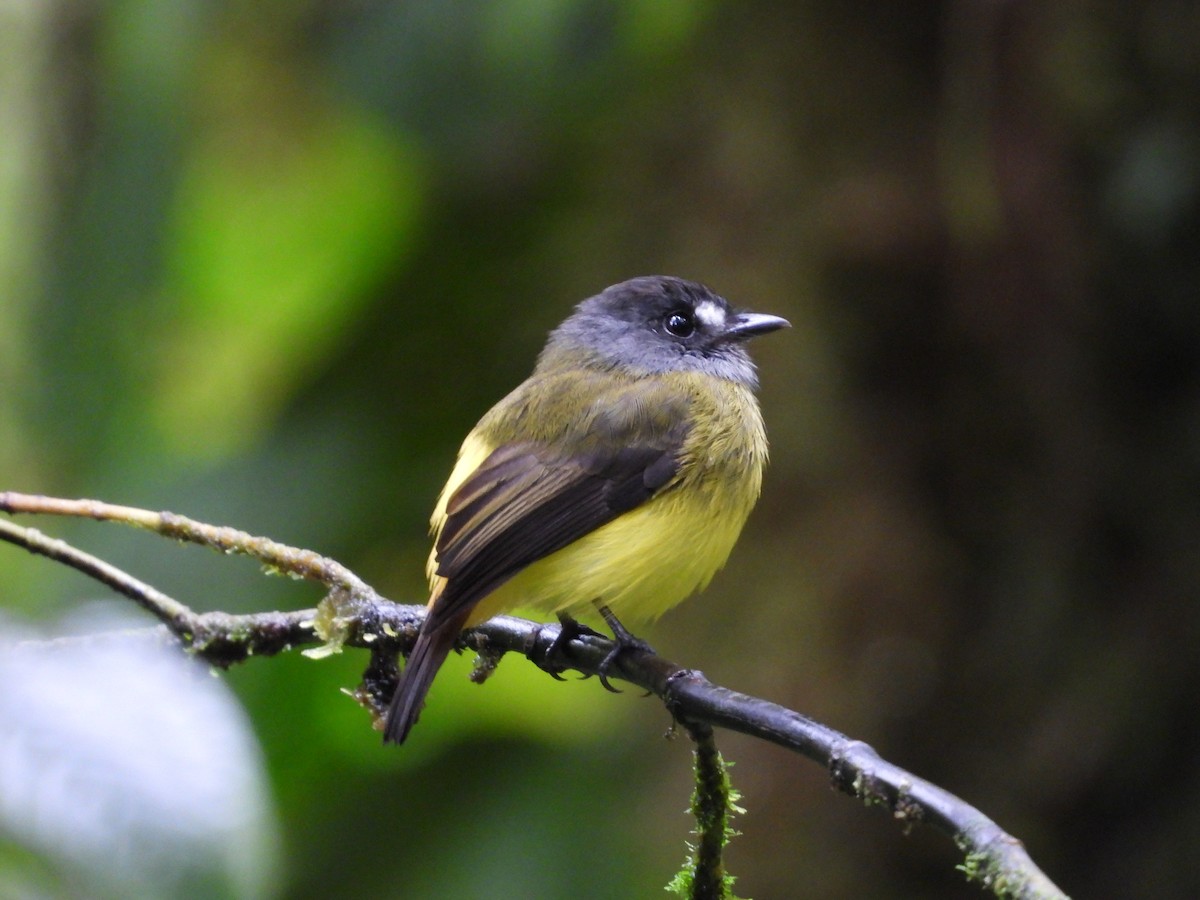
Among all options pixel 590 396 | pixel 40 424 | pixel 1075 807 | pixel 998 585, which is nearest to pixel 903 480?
pixel 998 585

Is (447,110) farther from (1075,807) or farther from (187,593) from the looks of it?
(1075,807)

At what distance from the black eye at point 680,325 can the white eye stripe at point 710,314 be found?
0.03m

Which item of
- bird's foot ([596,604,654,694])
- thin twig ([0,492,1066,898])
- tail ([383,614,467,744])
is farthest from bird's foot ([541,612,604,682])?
tail ([383,614,467,744])

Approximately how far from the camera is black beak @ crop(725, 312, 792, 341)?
12.0 feet

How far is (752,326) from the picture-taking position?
3682 millimetres

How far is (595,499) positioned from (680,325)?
96cm

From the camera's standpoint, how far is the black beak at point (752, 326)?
3660mm

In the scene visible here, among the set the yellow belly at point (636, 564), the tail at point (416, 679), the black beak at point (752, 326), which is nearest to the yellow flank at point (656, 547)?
the yellow belly at point (636, 564)

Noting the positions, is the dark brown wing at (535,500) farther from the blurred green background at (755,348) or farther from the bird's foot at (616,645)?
the blurred green background at (755,348)

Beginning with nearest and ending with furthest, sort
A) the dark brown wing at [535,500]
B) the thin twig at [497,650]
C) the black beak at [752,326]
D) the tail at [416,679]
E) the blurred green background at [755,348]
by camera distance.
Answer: the thin twig at [497,650] → the tail at [416,679] → the dark brown wing at [535,500] → the black beak at [752,326] → the blurred green background at [755,348]

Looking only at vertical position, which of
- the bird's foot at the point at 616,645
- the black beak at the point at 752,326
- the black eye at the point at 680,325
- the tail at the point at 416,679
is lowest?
the tail at the point at 416,679

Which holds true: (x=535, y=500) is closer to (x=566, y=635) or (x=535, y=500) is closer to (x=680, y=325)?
(x=566, y=635)

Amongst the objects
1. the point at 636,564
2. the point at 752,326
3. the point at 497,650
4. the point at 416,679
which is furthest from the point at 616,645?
the point at 752,326

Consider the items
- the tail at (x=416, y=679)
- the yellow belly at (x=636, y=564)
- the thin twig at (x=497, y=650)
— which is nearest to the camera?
the thin twig at (x=497, y=650)
